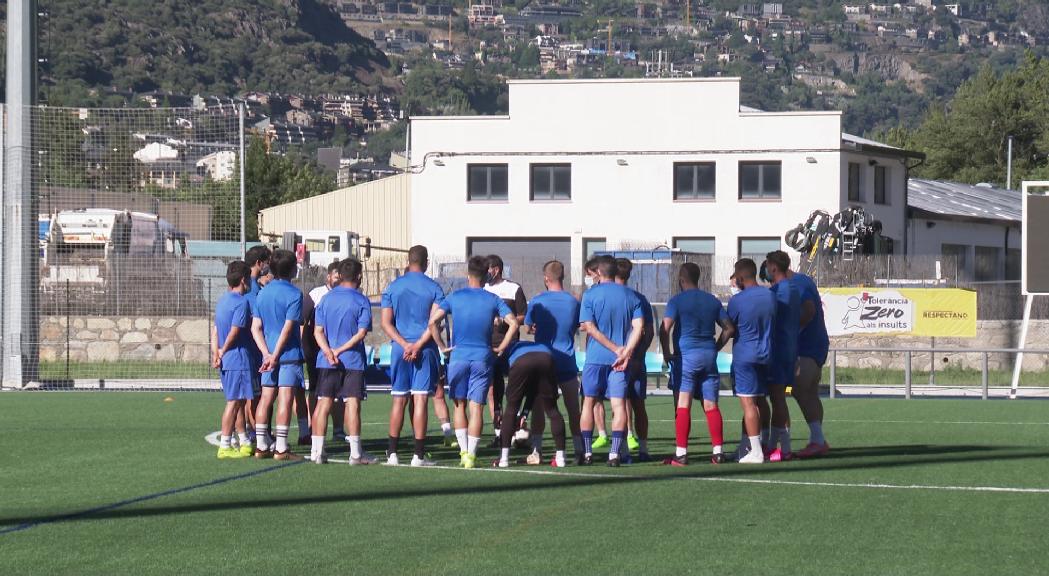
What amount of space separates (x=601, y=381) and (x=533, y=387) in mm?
663

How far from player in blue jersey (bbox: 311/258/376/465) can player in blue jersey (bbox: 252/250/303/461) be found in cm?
27

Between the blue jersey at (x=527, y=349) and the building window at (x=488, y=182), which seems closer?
the blue jersey at (x=527, y=349)

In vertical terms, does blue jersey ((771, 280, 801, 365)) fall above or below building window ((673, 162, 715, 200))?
below

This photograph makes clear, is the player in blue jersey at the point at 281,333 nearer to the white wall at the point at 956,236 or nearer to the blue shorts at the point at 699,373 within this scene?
the blue shorts at the point at 699,373

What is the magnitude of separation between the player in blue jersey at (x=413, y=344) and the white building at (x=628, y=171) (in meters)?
38.5

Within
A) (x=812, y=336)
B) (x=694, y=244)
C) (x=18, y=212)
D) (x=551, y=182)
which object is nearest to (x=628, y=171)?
(x=551, y=182)

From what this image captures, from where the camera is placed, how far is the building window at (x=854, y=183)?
5284cm

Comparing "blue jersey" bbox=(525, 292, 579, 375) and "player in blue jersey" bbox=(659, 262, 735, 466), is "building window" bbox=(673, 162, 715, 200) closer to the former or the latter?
"player in blue jersey" bbox=(659, 262, 735, 466)

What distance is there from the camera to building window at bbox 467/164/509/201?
2111 inches

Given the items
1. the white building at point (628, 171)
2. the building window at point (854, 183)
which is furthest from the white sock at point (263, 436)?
the building window at point (854, 183)

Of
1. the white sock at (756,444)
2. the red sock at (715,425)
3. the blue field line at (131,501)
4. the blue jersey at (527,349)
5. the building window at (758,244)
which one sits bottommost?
the blue field line at (131,501)

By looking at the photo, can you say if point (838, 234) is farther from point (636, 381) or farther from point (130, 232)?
point (636, 381)

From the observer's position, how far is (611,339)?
1337cm

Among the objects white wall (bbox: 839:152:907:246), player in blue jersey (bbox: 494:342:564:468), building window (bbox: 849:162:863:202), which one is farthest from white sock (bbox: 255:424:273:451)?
building window (bbox: 849:162:863:202)
